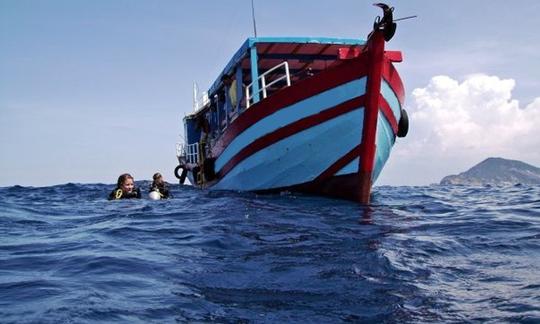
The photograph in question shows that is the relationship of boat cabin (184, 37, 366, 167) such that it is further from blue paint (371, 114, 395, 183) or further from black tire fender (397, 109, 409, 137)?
black tire fender (397, 109, 409, 137)

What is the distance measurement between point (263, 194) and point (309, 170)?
1.59m

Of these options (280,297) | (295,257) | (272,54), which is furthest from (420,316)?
(272,54)

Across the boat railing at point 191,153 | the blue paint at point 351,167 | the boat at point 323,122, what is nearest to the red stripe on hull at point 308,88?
the boat at point 323,122

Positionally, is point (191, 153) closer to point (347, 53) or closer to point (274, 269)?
point (347, 53)

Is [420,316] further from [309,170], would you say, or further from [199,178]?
[199,178]

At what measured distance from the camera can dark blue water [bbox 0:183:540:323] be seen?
288 centimetres

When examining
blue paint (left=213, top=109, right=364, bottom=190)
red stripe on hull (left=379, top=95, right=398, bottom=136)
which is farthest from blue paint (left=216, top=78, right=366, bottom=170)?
red stripe on hull (left=379, top=95, right=398, bottom=136)

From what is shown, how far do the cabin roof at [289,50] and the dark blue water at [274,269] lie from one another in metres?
5.12

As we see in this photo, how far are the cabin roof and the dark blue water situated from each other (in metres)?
5.12

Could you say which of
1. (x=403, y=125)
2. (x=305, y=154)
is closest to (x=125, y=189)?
(x=305, y=154)

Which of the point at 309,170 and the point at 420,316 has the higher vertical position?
the point at 309,170

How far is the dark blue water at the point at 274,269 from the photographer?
288 centimetres

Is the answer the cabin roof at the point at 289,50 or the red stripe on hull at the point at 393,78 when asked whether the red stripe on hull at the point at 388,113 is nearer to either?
the red stripe on hull at the point at 393,78

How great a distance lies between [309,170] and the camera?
9445mm
